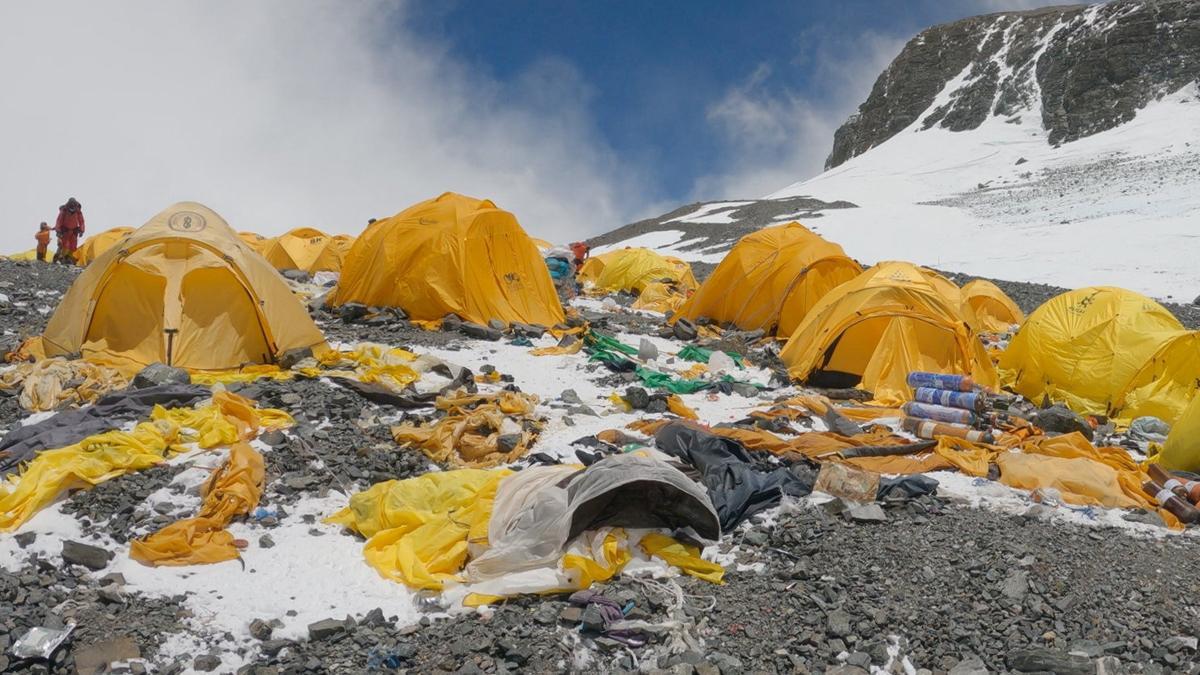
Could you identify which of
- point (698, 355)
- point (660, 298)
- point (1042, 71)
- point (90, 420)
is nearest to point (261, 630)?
point (90, 420)

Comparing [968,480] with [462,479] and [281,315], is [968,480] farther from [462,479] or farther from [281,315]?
[281,315]

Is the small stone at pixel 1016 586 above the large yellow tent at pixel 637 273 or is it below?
below

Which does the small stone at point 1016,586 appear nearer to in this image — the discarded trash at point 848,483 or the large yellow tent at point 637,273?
the discarded trash at point 848,483

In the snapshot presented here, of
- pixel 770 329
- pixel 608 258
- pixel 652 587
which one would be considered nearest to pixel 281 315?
pixel 652 587

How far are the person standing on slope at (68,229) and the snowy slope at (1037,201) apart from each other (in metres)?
31.5

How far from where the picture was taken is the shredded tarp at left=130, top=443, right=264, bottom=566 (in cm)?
512

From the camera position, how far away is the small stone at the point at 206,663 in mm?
4160

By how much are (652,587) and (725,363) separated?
7540 mm

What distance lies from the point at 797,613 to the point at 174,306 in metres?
8.56

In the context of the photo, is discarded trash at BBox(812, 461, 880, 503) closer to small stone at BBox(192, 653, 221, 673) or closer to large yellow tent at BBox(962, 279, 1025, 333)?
small stone at BBox(192, 653, 221, 673)

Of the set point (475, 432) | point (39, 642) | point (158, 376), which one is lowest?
point (39, 642)

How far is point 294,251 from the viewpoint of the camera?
76.4ft

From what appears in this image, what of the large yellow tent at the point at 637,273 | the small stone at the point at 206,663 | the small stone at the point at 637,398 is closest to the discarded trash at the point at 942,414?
the small stone at the point at 637,398

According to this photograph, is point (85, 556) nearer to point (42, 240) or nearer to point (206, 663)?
point (206, 663)
